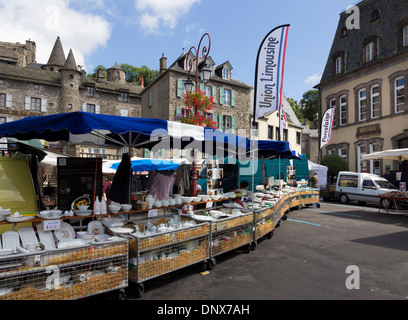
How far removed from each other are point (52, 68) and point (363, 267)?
46072 millimetres

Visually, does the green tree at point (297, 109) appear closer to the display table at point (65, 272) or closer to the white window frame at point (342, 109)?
the white window frame at point (342, 109)

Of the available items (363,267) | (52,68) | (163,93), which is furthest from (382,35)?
(52,68)

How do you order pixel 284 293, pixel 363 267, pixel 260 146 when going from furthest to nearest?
1. pixel 260 146
2. pixel 363 267
3. pixel 284 293

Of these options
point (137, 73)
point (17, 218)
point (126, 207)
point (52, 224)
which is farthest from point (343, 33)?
point (137, 73)

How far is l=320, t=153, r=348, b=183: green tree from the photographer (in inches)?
981

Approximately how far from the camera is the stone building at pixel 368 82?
22453 mm

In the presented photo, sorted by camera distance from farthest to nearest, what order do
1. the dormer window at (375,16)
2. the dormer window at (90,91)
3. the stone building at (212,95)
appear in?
the dormer window at (90,91)
the stone building at (212,95)
the dormer window at (375,16)

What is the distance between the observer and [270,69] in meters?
8.94

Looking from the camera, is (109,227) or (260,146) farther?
(260,146)

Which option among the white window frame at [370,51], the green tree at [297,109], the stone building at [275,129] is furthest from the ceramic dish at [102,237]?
the green tree at [297,109]

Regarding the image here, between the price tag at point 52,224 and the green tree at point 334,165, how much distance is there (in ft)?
80.4

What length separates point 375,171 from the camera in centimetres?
2356

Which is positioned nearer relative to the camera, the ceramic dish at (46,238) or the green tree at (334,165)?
the ceramic dish at (46,238)
